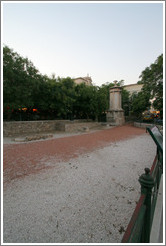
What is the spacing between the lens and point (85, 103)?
2048 cm

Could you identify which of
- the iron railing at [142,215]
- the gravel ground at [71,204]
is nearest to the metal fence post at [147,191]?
the iron railing at [142,215]

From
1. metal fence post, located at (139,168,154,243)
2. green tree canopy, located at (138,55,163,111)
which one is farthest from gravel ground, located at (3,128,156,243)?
green tree canopy, located at (138,55,163,111)

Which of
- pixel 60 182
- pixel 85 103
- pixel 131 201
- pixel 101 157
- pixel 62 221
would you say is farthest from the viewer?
pixel 85 103

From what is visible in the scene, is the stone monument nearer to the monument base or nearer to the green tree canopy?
the monument base

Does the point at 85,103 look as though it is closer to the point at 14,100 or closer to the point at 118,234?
the point at 14,100

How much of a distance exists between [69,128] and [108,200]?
14.1 metres

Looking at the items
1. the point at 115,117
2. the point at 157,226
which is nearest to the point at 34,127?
the point at 115,117

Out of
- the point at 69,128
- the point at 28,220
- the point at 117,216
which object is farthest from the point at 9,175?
the point at 69,128

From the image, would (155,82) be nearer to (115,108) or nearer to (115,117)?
(115,108)

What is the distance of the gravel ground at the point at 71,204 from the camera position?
2229mm

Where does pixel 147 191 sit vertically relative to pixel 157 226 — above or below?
above

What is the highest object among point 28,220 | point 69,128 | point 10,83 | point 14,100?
point 10,83

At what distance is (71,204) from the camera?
296 cm

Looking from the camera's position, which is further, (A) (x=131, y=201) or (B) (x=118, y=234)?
(A) (x=131, y=201)
